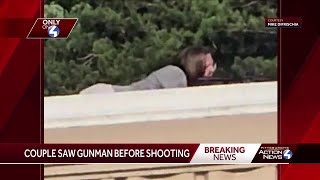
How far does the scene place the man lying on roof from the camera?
324 centimetres

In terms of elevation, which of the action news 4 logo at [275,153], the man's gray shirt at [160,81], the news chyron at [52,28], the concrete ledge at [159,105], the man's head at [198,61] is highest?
the news chyron at [52,28]

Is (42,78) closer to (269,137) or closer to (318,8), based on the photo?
(269,137)

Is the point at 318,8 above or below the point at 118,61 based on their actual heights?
above

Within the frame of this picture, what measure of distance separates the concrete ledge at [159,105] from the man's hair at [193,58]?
3.8 inches

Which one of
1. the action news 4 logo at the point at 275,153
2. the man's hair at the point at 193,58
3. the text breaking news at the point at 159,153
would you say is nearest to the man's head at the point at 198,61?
the man's hair at the point at 193,58

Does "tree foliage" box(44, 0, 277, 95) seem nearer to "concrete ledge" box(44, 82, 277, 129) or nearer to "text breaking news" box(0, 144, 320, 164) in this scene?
"concrete ledge" box(44, 82, 277, 129)

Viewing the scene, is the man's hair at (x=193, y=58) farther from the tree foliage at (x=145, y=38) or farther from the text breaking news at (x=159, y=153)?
the text breaking news at (x=159, y=153)

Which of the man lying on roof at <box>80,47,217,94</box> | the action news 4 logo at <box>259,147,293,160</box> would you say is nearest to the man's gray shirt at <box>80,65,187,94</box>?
the man lying on roof at <box>80,47,217,94</box>

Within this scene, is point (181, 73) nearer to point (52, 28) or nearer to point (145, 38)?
point (145, 38)

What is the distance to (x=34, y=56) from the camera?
3.17 m

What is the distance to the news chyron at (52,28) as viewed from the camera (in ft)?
10.4

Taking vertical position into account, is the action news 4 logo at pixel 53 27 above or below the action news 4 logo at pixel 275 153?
above

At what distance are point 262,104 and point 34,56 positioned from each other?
1.17 m

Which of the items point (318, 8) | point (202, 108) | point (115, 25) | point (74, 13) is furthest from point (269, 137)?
point (74, 13)
